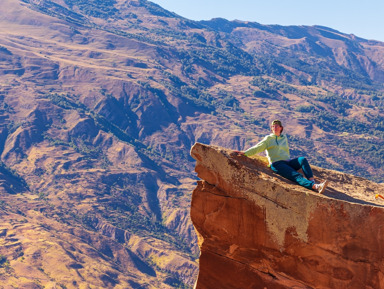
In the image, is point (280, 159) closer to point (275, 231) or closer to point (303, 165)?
point (303, 165)

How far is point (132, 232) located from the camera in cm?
15200

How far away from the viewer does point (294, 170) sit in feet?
47.8

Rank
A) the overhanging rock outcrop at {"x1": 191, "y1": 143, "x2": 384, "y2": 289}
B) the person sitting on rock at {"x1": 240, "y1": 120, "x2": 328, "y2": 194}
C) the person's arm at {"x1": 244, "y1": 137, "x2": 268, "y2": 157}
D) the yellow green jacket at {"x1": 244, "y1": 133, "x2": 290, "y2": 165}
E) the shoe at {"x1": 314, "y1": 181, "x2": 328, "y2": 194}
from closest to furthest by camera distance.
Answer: the overhanging rock outcrop at {"x1": 191, "y1": 143, "x2": 384, "y2": 289}, the shoe at {"x1": 314, "y1": 181, "x2": 328, "y2": 194}, the person sitting on rock at {"x1": 240, "y1": 120, "x2": 328, "y2": 194}, the person's arm at {"x1": 244, "y1": 137, "x2": 268, "y2": 157}, the yellow green jacket at {"x1": 244, "y1": 133, "x2": 290, "y2": 165}

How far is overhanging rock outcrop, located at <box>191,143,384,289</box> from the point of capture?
12.6 metres

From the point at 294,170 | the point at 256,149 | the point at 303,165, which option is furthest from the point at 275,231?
the point at 256,149

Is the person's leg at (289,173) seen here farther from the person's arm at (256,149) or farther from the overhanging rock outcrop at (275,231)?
the person's arm at (256,149)

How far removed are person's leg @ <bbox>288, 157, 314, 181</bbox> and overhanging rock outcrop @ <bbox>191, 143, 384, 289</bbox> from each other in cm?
76

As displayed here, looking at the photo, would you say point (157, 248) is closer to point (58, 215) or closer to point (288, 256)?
point (58, 215)

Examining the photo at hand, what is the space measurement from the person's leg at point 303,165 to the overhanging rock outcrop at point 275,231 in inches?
30.0

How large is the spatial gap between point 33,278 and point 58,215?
1837 inches

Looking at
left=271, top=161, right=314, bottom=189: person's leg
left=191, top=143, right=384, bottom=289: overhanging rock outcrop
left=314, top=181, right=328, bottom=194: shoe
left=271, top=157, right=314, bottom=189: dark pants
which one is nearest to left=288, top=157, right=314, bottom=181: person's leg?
left=271, top=157, right=314, bottom=189: dark pants

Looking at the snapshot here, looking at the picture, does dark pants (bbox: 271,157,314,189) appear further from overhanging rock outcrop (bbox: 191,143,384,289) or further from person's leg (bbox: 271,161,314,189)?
overhanging rock outcrop (bbox: 191,143,384,289)

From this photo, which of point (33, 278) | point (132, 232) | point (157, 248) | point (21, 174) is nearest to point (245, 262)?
point (33, 278)

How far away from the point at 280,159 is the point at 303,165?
0.66 metres
